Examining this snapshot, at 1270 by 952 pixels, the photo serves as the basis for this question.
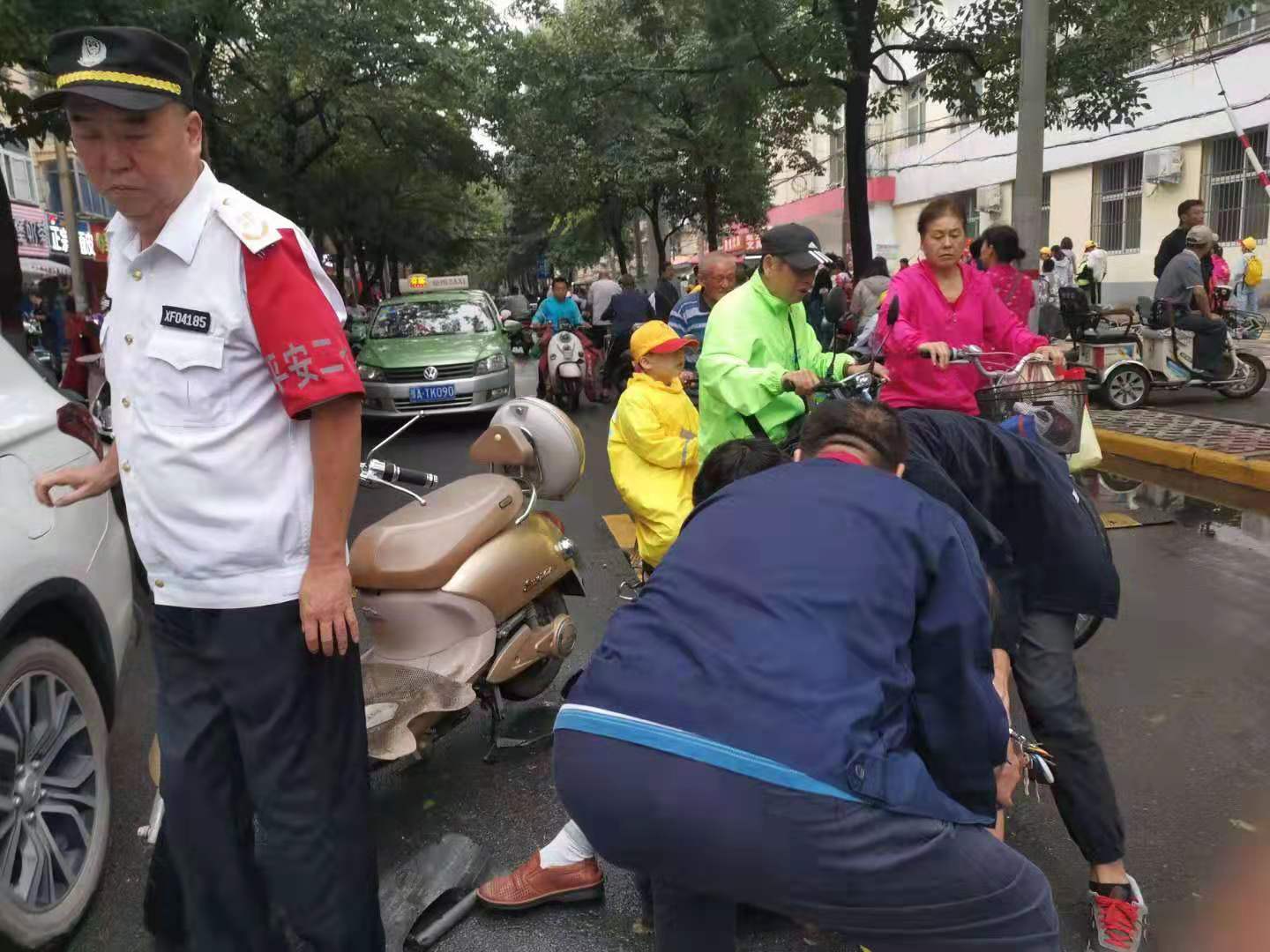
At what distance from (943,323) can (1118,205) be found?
2181 centimetres

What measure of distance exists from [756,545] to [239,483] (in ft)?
3.14

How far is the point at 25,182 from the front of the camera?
32.1 metres

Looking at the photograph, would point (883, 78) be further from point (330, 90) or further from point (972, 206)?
point (972, 206)

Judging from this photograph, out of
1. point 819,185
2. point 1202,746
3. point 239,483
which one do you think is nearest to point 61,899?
point 239,483

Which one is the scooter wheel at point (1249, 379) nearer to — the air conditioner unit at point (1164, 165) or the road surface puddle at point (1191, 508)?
the road surface puddle at point (1191, 508)

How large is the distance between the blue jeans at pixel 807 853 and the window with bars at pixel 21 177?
3496 cm

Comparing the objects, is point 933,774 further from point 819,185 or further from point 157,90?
point 819,185

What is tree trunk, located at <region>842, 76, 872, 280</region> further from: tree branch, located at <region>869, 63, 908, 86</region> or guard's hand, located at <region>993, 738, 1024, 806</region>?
guard's hand, located at <region>993, 738, 1024, 806</region>

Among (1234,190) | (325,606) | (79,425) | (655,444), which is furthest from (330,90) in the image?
(325,606)

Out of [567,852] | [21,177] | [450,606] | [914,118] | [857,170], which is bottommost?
[567,852]

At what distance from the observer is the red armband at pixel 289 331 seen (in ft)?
6.21

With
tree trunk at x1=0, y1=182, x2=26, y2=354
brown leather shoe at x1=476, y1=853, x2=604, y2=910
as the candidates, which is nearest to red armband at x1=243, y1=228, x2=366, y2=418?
brown leather shoe at x1=476, y1=853, x2=604, y2=910

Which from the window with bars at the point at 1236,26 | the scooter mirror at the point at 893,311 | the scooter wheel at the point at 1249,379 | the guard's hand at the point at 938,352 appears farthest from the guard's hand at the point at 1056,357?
the window with bars at the point at 1236,26

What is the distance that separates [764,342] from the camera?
3840 mm
